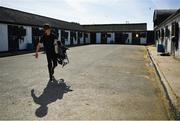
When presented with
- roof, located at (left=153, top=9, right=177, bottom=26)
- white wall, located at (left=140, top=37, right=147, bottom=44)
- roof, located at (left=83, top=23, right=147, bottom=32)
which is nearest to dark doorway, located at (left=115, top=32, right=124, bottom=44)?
roof, located at (left=83, top=23, right=147, bottom=32)

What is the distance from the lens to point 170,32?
20.2m

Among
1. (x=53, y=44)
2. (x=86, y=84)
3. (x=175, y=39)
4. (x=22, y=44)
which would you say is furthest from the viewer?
(x=22, y=44)

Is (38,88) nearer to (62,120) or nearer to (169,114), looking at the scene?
(62,120)

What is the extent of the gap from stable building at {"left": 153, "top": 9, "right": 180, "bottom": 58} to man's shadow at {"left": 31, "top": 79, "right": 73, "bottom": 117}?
1013 cm

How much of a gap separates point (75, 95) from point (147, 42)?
4504cm

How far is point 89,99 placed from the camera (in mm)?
6301

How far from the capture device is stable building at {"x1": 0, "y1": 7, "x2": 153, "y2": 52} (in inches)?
957

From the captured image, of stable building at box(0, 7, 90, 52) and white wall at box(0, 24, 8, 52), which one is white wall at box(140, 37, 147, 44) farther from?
white wall at box(0, 24, 8, 52)

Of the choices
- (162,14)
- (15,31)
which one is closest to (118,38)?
(162,14)

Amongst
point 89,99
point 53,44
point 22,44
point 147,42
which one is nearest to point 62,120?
point 89,99

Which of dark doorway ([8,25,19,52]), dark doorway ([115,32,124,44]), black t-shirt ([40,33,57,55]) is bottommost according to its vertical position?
black t-shirt ([40,33,57,55])

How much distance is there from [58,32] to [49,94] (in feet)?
99.5

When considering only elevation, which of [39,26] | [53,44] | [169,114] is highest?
[39,26]

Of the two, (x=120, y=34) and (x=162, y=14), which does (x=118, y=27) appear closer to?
(x=120, y=34)
